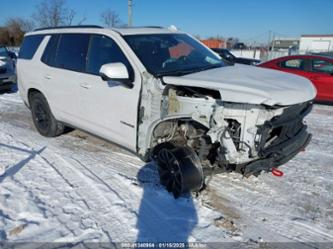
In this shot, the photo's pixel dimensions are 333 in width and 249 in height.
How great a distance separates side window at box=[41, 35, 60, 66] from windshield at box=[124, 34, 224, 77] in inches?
69.5

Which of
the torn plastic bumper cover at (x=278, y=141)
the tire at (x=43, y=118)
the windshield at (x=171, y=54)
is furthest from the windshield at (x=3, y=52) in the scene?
the torn plastic bumper cover at (x=278, y=141)

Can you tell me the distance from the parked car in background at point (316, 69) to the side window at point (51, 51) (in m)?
7.04

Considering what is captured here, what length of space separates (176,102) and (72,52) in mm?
A: 2231

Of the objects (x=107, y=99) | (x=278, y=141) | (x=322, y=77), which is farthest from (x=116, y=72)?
(x=322, y=77)

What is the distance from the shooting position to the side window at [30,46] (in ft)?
18.0

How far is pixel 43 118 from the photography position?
565cm

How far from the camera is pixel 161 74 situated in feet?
11.5

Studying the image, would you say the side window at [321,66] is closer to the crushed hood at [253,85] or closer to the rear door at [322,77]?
the rear door at [322,77]

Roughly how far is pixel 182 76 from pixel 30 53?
3651mm

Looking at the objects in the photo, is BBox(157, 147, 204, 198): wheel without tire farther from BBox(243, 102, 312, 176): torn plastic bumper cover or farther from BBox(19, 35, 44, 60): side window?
BBox(19, 35, 44, 60): side window

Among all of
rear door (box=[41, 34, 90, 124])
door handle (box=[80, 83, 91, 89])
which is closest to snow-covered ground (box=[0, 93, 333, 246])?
rear door (box=[41, 34, 90, 124])

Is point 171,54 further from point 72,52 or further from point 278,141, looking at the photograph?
point 278,141

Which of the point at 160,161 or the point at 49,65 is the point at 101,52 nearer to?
the point at 49,65

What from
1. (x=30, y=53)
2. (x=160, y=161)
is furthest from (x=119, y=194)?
(x=30, y=53)
